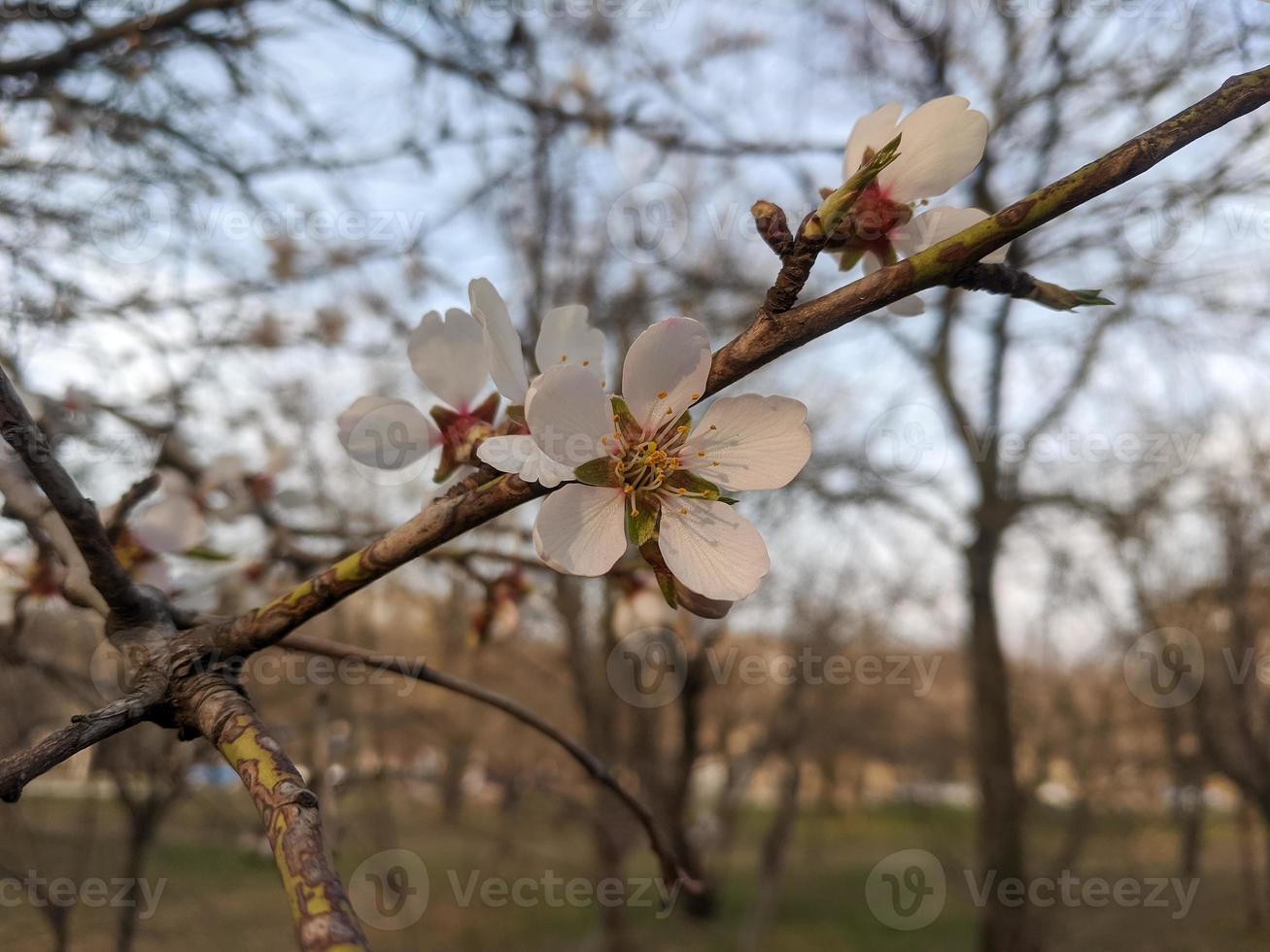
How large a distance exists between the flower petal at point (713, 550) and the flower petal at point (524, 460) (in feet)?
0.39

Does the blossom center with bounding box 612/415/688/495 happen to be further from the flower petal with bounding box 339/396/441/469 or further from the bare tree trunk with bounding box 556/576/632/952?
the bare tree trunk with bounding box 556/576/632/952

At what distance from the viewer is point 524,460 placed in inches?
21.6

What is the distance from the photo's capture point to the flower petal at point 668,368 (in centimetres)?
62

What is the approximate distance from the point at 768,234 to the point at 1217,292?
192 inches

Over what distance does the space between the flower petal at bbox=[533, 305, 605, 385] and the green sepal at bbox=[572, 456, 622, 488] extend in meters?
0.17

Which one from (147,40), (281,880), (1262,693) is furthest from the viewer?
(1262,693)

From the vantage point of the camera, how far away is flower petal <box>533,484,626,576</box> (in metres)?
0.61

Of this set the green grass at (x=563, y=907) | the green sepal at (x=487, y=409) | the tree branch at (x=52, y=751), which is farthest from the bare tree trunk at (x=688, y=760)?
the tree branch at (x=52, y=751)

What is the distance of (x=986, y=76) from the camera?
16.8ft

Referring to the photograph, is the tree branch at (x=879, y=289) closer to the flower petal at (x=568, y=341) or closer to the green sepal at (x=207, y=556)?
the flower petal at (x=568, y=341)

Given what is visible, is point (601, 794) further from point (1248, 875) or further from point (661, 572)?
point (1248, 875)

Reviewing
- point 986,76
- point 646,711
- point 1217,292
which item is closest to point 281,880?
point 1217,292

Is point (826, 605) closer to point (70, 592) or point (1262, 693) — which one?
point (1262, 693)

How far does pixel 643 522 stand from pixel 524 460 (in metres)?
0.15
